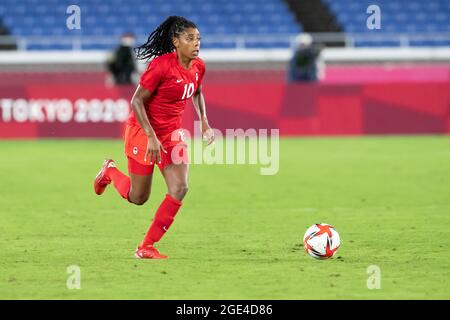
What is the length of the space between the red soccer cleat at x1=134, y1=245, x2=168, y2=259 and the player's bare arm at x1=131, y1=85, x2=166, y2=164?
711 millimetres

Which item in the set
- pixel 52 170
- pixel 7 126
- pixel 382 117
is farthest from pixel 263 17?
pixel 52 170

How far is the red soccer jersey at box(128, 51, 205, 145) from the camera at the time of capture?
28.9 feet

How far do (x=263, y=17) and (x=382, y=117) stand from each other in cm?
852

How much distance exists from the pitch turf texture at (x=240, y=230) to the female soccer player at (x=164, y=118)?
0.47m

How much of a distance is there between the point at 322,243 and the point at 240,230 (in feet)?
7.03

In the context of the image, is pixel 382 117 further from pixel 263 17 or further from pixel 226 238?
pixel 226 238

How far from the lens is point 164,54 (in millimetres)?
9133

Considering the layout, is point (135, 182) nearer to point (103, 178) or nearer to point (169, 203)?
point (169, 203)

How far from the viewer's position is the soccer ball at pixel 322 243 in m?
8.65

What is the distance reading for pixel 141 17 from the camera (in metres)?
30.6

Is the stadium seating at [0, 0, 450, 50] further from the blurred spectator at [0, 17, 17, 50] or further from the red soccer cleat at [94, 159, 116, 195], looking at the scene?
the red soccer cleat at [94, 159, 116, 195]

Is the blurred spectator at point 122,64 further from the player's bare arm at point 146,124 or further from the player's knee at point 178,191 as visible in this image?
the player's knee at point 178,191

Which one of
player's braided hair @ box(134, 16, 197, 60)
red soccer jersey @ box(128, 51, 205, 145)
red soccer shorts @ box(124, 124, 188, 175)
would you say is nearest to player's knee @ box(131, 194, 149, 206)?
red soccer shorts @ box(124, 124, 188, 175)
